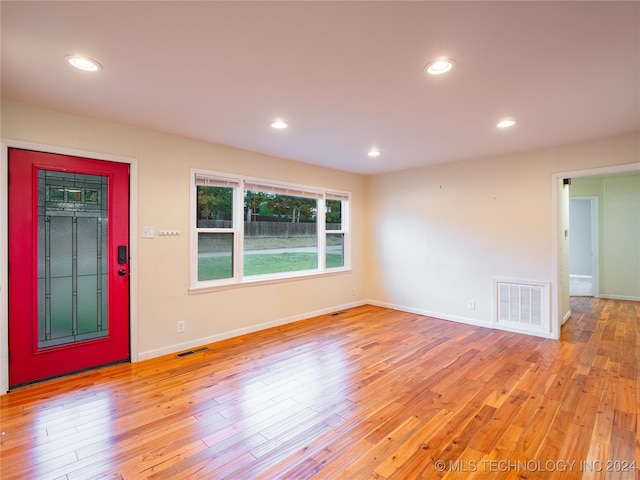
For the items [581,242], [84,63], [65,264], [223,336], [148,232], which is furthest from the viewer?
[581,242]

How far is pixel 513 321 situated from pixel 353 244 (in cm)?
283

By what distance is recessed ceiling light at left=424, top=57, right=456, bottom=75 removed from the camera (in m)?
2.04

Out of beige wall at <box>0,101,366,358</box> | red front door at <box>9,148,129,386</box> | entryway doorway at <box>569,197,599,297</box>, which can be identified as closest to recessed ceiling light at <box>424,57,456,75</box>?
beige wall at <box>0,101,366,358</box>

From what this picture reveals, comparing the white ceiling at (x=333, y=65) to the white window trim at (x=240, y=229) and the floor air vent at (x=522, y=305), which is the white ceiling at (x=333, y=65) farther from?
the floor air vent at (x=522, y=305)

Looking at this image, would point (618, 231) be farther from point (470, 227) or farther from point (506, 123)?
point (506, 123)

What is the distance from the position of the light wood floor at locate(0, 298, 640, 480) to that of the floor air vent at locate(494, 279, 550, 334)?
483 millimetres

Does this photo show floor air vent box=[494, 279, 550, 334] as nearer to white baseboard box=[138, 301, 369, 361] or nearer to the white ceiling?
the white ceiling

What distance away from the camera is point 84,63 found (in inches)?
82.7

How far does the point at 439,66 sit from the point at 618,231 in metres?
7.09

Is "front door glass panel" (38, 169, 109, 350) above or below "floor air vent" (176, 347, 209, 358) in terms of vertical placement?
above

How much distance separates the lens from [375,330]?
175 inches

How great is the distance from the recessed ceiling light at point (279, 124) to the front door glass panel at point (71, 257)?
1.84 metres

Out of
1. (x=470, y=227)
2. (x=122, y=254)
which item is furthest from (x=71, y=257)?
(x=470, y=227)

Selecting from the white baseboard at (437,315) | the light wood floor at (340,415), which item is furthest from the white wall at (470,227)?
the light wood floor at (340,415)
